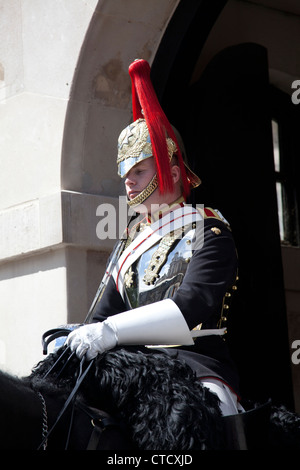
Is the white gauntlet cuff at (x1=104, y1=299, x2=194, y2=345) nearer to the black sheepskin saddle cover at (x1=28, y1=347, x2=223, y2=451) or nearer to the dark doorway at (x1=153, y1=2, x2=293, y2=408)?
the black sheepskin saddle cover at (x1=28, y1=347, x2=223, y2=451)

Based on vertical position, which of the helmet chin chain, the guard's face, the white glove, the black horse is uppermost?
the guard's face

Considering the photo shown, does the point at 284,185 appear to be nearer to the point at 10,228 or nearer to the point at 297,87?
the point at 297,87

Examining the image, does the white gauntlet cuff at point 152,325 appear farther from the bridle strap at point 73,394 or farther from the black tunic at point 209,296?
the bridle strap at point 73,394

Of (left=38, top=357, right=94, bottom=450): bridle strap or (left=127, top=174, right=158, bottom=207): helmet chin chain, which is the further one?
(left=127, top=174, right=158, bottom=207): helmet chin chain

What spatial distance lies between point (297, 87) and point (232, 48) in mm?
1011

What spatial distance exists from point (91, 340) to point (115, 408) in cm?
21

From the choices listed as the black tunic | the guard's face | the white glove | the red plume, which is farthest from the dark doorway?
the white glove

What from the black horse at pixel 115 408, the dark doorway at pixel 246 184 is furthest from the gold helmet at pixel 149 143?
the dark doorway at pixel 246 184

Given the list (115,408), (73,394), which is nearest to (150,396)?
(115,408)

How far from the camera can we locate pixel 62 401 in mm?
2467

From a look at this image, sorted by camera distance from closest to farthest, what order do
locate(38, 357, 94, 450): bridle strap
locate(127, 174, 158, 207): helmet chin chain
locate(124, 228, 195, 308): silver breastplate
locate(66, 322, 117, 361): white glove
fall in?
locate(38, 357, 94, 450): bridle strap, locate(66, 322, 117, 361): white glove, locate(124, 228, 195, 308): silver breastplate, locate(127, 174, 158, 207): helmet chin chain

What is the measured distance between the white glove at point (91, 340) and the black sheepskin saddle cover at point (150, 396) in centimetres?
2

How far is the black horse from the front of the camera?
2.36 m

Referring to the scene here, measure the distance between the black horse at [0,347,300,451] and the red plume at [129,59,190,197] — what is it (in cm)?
68
